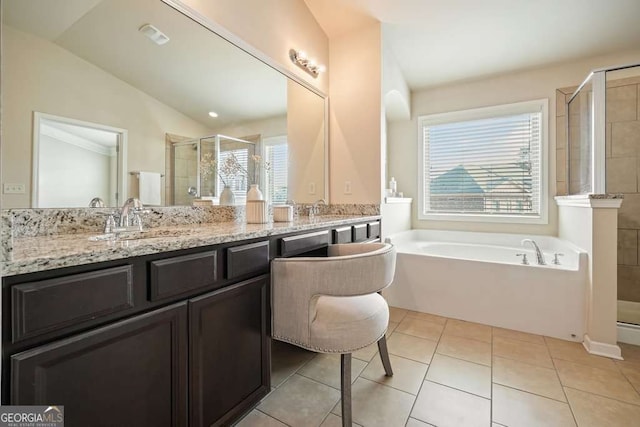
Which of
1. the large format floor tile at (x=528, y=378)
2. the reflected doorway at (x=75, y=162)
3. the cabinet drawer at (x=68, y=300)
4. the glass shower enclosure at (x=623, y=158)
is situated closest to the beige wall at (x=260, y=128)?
the reflected doorway at (x=75, y=162)

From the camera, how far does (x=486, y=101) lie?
3.19 metres

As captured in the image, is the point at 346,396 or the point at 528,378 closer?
the point at 346,396

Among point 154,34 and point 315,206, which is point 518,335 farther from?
point 154,34

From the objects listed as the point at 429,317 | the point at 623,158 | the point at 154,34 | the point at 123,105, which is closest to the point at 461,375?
the point at 429,317

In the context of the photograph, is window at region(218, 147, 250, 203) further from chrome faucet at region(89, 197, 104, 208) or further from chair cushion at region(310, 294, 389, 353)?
chair cushion at region(310, 294, 389, 353)

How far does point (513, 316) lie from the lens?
2.19 meters

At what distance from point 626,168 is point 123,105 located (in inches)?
151

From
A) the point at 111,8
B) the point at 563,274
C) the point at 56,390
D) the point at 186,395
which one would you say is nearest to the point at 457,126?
the point at 563,274

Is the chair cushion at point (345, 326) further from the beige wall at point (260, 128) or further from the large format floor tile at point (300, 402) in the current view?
the beige wall at point (260, 128)

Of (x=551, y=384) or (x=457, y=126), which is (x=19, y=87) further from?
(x=457, y=126)

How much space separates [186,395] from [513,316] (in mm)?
2299

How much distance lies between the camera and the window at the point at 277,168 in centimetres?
214

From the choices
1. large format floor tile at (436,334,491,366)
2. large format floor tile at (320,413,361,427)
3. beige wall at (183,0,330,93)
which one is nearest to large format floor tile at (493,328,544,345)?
large format floor tile at (436,334,491,366)

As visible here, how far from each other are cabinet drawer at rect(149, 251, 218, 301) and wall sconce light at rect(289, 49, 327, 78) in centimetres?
190
